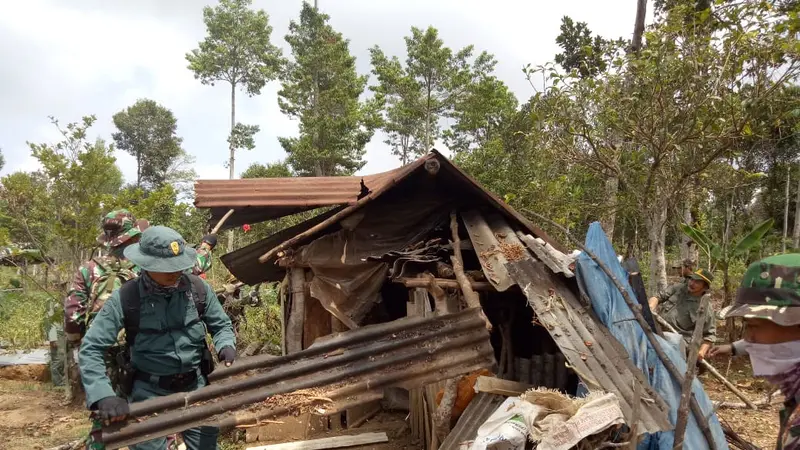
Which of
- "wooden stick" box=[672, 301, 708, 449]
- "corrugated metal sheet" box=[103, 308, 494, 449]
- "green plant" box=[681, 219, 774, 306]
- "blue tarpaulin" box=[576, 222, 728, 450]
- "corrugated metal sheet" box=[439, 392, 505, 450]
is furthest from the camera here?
"green plant" box=[681, 219, 774, 306]

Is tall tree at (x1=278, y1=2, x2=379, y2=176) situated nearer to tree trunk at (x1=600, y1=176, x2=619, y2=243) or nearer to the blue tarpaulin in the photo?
tree trunk at (x1=600, y1=176, x2=619, y2=243)

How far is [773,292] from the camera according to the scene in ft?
6.08

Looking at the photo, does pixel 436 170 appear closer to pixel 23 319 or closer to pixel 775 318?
pixel 775 318

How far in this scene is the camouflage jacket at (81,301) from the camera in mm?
4344

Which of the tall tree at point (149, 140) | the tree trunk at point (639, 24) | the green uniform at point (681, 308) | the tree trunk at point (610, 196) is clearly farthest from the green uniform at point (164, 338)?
the tall tree at point (149, 140)

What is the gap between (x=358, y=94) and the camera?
86.2ft

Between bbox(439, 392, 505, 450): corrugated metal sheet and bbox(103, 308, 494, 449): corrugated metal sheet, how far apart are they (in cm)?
93

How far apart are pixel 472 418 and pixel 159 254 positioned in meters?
2.89

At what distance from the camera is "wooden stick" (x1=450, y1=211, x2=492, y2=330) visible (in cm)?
401

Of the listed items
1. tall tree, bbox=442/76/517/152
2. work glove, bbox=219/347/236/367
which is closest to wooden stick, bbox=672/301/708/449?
A: work glove, bbox=219/347/236/367

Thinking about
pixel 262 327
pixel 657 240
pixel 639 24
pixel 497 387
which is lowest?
pixel 262 327

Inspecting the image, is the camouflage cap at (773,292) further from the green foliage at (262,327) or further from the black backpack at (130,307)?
the green foliage at (262,327)

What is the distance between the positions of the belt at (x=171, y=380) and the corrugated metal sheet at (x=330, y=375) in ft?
1.91

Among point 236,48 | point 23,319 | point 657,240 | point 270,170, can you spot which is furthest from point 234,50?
point 657,240
